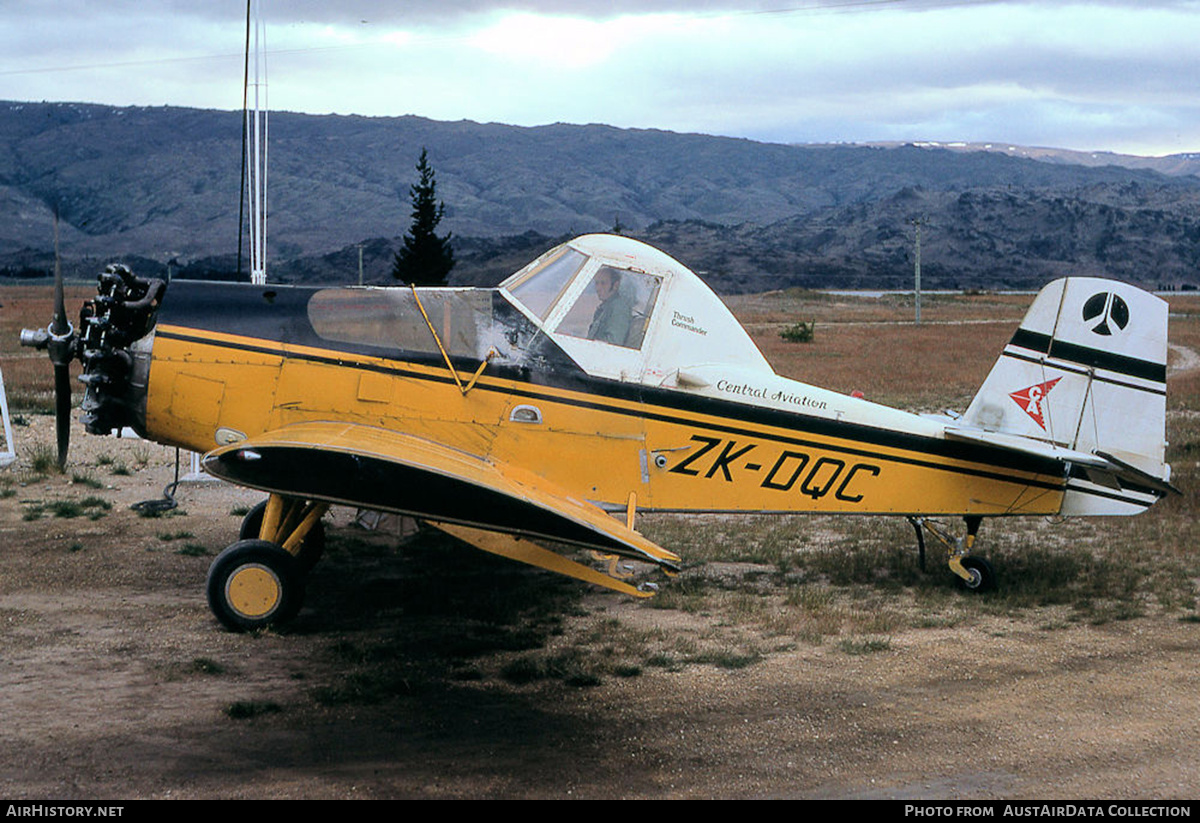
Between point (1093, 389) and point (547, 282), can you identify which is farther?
point (1093, 389)

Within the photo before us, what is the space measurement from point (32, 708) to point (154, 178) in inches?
7938

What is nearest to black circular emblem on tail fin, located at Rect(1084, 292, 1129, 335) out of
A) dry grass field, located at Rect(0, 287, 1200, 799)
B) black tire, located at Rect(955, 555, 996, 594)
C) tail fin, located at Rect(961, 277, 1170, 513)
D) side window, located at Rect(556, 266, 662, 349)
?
tail fin, located at Rect(961, 277, 1170, 513)

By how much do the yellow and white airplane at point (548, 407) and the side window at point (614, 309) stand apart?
15 mm

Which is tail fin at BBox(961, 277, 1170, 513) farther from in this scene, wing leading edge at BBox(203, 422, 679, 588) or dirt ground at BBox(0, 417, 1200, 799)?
wing leading edge at BBox(203, 422, 679, 588)

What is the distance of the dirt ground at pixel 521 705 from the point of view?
5391mm

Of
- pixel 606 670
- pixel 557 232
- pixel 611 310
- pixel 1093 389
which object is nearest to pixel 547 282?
pixel 611 310

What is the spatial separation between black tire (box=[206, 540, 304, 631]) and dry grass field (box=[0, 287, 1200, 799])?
16 cm

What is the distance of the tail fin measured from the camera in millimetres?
8656

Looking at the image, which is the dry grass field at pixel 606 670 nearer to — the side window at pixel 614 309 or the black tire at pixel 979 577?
the black tire at pixel 979 577

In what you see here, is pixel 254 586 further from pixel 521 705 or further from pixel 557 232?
pixel 557 232

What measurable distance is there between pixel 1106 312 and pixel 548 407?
15.6 feet

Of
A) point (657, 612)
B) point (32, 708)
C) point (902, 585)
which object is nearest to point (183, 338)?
point (32, 708)

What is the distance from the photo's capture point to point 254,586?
7363 millimetres

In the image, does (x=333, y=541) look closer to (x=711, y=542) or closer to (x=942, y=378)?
(x=711, y=542)
